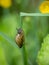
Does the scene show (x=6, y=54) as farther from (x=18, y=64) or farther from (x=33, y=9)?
(x=33, y=9)

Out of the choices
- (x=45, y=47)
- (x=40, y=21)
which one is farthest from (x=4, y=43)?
(x=45, y=47)

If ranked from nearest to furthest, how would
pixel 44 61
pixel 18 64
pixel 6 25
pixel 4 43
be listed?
pixel 44 61
pixel 18 64
pixel 4 43
pixel 6 25

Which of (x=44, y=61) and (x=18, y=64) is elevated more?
(x=44, y=61)

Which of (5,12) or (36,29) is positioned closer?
(36,29)

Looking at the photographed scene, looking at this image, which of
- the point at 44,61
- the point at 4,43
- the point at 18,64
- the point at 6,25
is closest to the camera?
the point at 44,61

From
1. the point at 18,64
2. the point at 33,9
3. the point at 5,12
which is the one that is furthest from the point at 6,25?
the point at 18,64

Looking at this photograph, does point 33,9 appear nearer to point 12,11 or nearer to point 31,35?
point 12,11
